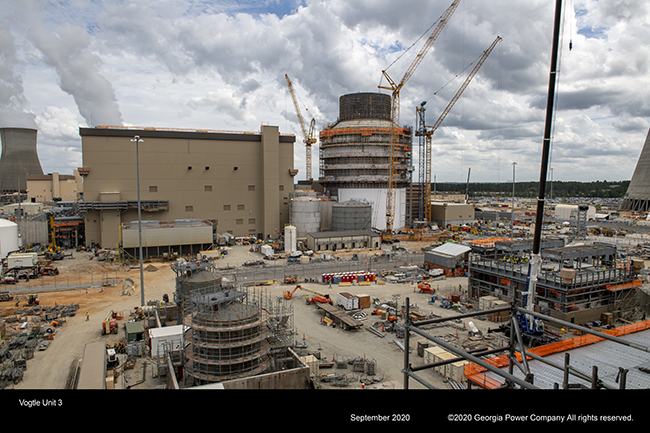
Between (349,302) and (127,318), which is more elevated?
(349,302)

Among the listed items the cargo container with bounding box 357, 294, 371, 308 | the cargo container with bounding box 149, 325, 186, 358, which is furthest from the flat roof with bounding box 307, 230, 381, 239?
the cargo container with bounding box 149, 325, 186, 358

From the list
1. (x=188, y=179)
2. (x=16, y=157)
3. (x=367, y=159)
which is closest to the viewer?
(x=188, y=179)

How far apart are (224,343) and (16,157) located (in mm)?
138395

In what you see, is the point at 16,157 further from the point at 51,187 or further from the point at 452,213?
the point at 452,213

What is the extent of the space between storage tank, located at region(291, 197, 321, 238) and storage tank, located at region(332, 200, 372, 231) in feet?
12.7

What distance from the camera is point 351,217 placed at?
233ft

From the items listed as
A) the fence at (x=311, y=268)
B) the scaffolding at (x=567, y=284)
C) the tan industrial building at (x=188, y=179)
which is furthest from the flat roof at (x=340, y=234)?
the scaffolding at (x=567, y=284)

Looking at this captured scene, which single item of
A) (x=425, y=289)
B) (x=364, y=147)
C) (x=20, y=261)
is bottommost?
(x=425, y=289)

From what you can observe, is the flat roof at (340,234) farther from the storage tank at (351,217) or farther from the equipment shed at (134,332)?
the equipment shed at (134,332)

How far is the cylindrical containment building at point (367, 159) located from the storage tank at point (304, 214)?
15.0m

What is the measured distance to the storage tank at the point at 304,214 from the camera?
71.3 m

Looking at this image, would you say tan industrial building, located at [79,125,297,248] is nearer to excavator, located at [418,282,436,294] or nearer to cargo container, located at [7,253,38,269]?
cargo container, located at [7,253,38,269]

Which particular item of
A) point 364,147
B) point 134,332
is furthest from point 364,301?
point 364,147
